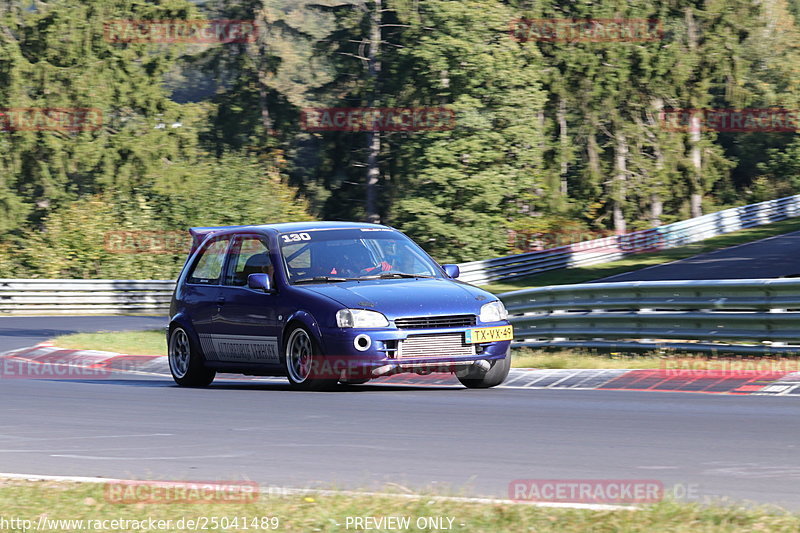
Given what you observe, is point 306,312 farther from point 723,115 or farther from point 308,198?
point 723,115

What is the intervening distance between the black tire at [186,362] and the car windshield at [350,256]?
68.5 inches

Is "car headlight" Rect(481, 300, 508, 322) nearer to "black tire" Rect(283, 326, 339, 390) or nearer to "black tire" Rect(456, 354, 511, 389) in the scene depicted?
"black tire" Rect(456, 354, 511, 389)

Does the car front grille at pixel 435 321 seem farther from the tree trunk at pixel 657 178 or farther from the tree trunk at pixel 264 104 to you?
the tree trunk at pixel 657 178

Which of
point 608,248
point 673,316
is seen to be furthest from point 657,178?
point 673,316

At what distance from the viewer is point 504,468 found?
738 centimetres

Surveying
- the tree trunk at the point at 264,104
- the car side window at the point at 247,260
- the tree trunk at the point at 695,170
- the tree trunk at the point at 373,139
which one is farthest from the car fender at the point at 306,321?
the tree trunk at the point at 695,170

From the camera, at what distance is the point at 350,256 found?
1285cm

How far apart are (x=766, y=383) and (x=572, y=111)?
179 ft

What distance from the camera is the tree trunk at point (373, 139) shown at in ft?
191

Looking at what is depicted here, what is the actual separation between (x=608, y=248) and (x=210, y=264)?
34092 mm

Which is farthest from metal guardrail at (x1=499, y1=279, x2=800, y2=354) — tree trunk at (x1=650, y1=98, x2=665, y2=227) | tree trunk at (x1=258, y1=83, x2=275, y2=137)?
tree trunk at (x1=650, y1=98, x2=665, y2=227)

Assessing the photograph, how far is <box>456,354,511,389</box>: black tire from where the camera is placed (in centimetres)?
1228

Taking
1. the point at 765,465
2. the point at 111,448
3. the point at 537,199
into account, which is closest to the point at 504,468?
the point at 765,465

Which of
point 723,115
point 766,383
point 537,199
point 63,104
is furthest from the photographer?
point 723,115
